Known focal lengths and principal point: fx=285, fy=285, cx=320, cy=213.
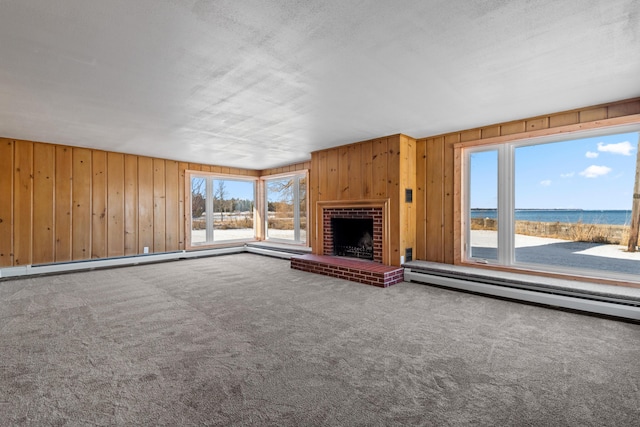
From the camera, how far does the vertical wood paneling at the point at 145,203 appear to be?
6.05 m

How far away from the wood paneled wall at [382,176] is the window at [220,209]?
11.2 ft

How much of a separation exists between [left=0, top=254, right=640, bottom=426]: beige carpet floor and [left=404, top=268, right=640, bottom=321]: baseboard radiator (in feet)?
0.46

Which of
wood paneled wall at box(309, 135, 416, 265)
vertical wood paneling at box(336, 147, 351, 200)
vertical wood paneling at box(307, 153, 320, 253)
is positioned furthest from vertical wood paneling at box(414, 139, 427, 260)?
vertical wood paneling at box(307, 153, 320, 253)

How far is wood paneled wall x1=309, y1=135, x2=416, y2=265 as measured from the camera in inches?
179

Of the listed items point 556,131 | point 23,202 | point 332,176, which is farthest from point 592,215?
point 23,202

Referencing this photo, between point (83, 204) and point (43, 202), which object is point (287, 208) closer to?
point (83, 204)

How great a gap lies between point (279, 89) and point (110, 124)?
8.93 feet

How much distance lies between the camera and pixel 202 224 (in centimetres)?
718

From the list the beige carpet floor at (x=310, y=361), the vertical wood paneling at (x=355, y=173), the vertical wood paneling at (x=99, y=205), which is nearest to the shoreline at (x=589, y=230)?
the beige carpet floor at (x=310, y=361)

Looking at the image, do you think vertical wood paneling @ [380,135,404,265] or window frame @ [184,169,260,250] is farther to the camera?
window frame @ [184,169,260,250]

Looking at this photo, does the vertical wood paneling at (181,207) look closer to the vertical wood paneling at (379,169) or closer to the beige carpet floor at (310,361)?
the beige carpet floor at (310,361)

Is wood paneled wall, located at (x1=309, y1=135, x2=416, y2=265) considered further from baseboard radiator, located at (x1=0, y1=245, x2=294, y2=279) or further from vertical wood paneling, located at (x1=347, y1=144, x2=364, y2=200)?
baseboard radiator, located at (x1=0, y1=245, x2=294, y2=279)

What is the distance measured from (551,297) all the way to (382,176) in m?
2.68

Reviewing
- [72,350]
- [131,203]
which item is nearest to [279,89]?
[72,350]
